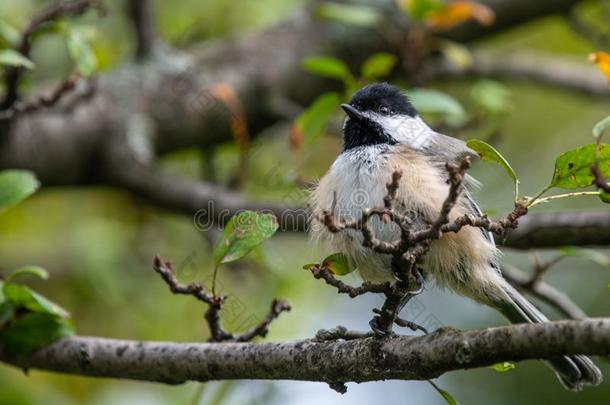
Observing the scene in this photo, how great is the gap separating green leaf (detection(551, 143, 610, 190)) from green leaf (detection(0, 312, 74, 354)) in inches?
68.7

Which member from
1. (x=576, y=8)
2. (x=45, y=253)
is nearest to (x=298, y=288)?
(x=45, y=253)

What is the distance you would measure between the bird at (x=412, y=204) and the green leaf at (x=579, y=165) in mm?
474

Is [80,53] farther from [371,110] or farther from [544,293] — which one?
[544,293]

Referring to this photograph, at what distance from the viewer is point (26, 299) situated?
2.70m

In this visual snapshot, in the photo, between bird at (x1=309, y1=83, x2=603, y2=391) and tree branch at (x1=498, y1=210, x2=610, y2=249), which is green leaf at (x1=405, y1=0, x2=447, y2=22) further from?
tree branch at (x1=498, y1=210, x2=610, y2=249)

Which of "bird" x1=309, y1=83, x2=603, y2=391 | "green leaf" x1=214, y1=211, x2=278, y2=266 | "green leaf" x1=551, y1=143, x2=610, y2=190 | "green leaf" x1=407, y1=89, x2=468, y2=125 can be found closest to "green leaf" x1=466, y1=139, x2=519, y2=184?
"green leaf" x1=551, y1=143, x2=610, y2=190

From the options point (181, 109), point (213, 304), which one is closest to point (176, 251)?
point (181, 109)

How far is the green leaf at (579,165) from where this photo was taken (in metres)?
2.11

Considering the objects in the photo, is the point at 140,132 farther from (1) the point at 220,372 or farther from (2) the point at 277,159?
(1) the point at 220,372

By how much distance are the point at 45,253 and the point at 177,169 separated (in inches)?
38.8

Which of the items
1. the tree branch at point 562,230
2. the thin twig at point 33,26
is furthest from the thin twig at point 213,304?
the thin twig at point 33,26

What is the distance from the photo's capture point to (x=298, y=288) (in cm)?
439

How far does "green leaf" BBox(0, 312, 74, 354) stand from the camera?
9.19 ft

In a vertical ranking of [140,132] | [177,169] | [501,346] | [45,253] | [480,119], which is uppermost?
[501,346]
